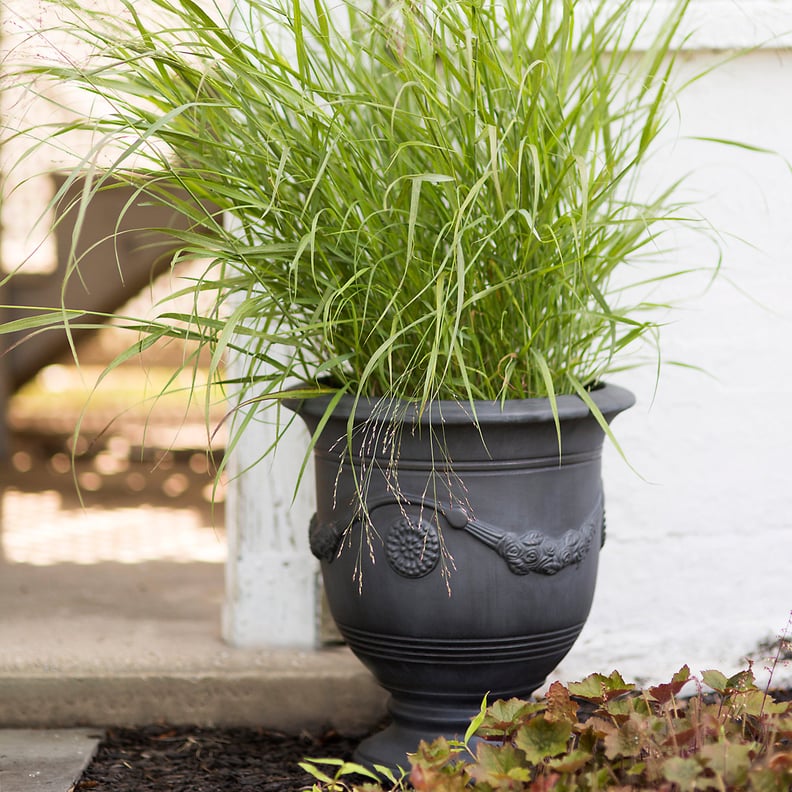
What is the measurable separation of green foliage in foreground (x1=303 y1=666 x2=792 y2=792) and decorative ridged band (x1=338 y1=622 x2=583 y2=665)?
0.74 ft

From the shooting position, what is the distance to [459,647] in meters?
Answer: 1.66

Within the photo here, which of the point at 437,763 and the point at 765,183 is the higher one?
the point at 765,183

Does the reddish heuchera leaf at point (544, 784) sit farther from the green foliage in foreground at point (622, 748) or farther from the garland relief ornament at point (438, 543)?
the garland relief ornament at point (438, 543)

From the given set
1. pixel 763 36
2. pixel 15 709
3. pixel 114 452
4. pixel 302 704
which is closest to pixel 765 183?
pixel 763 36

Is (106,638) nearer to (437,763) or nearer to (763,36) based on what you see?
(437,763)

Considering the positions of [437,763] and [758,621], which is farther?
[758,621]

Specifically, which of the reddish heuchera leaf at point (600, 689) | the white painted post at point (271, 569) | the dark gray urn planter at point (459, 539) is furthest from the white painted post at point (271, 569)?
the reddish heuchera leaf at point (600, 689)

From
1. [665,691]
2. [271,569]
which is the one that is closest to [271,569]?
[271,569]

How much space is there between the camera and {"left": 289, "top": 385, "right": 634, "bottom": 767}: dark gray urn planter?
5.34 feet

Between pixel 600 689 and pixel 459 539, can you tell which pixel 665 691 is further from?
pixel 459 539

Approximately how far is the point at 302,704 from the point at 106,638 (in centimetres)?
47

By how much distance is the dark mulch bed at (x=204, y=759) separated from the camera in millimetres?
1848

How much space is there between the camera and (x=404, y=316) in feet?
5.35

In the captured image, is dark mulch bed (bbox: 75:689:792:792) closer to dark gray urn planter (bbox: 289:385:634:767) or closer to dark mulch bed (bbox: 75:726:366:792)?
dark mulch bed (bbox: 75:726:366:792)
